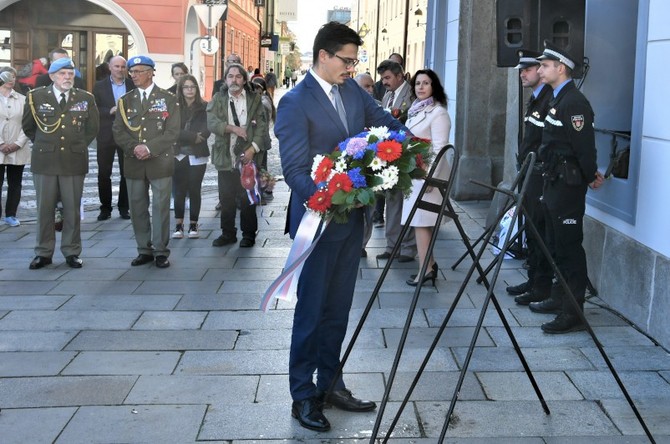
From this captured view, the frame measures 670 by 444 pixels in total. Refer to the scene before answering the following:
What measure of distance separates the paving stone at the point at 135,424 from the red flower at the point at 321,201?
1234 millimetres

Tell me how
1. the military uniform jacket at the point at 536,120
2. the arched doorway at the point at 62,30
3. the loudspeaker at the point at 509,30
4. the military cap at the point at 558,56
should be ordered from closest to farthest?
the military cap at the point at 558,56 → the military uniform jacket at the point at 536,120 → the loudspeaker at the point at 509,30 → the arched doorway at the point at 62,30

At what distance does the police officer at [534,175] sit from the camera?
23.9 ft

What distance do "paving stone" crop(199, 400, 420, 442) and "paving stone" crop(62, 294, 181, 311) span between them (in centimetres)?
245

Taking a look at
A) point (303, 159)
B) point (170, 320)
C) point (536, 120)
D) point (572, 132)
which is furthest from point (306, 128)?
point (536, 120)

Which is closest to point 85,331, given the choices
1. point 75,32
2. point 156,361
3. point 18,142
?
point 156,361

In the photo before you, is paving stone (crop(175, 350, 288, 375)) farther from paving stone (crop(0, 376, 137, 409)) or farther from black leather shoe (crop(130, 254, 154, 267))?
black leather shoe (crop(130, 254, 154, 267))

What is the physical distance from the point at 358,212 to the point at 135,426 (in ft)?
4.93

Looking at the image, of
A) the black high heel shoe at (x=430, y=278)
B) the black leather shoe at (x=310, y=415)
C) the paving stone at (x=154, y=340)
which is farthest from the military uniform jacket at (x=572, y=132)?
the black leather shoe at (x=310, y=415)

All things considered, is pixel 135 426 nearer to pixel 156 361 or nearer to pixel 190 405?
pixel 190 405

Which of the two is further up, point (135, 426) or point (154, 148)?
point (154, 148)

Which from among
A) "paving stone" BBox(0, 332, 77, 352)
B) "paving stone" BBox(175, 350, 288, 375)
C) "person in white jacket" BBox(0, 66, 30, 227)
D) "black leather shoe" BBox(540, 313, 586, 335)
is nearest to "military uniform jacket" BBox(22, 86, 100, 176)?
"person in white jacket" BBox(0, 66, 30, 227)

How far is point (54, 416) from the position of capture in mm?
4836

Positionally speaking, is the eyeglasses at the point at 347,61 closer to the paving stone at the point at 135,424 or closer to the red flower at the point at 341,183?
the red flower at the point at 341,183

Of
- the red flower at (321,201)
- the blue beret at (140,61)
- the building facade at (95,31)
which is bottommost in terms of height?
the red flower at (321,201)
